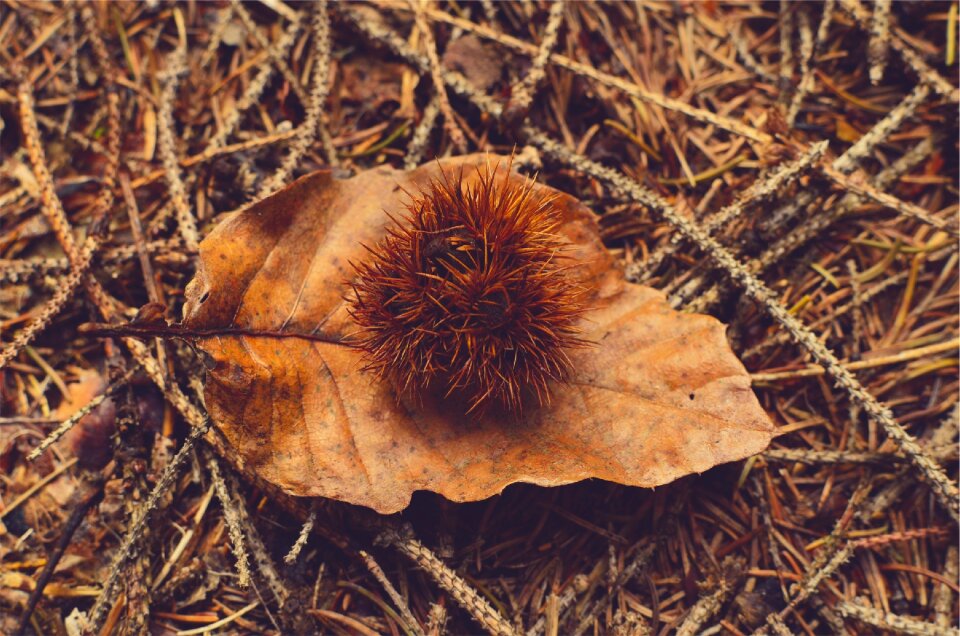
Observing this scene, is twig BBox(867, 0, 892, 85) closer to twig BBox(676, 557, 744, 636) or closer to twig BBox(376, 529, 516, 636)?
twig BBox(676, 557, 744, 636)

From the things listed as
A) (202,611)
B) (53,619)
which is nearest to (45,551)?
(53,619)

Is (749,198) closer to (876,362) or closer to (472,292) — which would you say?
(876,362)

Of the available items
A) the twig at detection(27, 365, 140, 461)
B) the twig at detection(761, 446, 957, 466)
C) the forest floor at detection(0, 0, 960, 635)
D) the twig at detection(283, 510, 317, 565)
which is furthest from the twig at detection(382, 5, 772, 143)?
the twig at detection(283, 510, 317, 565)

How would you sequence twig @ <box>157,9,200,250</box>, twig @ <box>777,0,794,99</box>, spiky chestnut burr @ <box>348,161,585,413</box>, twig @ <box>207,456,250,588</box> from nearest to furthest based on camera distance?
spiky chestnut burr @ <box>348,161,585,413</box> → twig @ <box>207,456,250,588</box> → twig @ <box>157,9,200,250</box> → twig @ <box>777,0,794,99</box>

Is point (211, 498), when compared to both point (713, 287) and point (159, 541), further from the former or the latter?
point (713, 287)

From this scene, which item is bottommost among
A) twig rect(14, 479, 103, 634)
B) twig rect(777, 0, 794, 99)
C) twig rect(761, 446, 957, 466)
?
twig rect(14, 479, 103, 634)

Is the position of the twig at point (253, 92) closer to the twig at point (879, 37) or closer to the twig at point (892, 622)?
the twig at point (879, 37)

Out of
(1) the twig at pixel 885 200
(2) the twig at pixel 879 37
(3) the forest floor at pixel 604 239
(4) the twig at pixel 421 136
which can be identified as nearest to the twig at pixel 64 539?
(3) the forest floor at pixel 604 239
